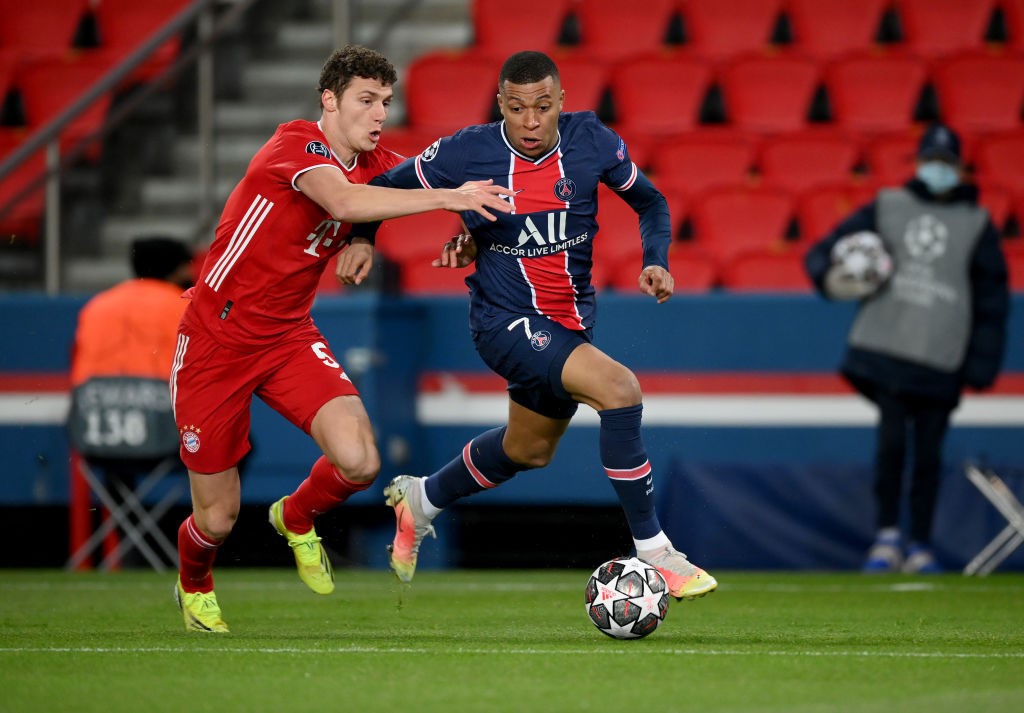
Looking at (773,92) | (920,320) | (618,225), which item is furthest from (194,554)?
(773,92)

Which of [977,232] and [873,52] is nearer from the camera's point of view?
[977,232]

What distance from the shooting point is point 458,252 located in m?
6.64

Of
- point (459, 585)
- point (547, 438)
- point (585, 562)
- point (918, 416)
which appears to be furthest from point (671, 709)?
point (585, 562)

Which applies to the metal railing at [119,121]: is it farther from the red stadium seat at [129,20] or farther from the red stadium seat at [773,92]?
the red stadium seat at [773,92]

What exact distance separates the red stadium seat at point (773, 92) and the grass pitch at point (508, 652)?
450cm

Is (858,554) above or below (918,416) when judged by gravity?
below

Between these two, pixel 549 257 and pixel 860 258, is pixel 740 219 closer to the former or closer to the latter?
pixel 860 258

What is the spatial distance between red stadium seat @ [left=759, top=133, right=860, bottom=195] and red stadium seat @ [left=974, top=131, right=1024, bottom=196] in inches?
33.5

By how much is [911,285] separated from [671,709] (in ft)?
18.3

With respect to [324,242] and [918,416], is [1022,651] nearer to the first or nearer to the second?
[324,242]

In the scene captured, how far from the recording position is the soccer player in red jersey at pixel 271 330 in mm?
6355

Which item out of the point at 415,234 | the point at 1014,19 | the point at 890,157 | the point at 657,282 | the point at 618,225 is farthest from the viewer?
the point at 1014,19

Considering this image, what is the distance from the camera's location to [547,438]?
22.9 feet

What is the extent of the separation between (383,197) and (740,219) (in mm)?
5664
